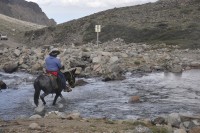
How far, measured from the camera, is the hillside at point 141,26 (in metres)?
52.8

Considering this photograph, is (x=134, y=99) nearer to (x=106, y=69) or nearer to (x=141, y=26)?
(x=106, y=69)

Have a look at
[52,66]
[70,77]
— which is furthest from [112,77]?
[52,66]

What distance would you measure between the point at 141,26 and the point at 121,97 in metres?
39.5

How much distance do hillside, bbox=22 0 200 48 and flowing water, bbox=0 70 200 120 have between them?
19.1 metres

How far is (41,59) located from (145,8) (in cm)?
3570

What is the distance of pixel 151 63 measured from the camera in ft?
108

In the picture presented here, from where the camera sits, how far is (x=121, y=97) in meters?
21.1

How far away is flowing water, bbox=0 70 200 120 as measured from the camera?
17422mm

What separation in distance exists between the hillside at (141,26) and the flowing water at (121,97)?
19.1 metres

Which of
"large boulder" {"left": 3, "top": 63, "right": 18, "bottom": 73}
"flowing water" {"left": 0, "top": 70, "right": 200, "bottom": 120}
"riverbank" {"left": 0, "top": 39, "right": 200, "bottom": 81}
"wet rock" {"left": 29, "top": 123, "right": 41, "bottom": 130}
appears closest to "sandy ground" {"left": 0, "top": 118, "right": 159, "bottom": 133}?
"wet rock" {"left": 29, "top": 123, "right": 41, "bottom": 130}

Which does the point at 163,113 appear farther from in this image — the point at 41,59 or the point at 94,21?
the point at 94,21

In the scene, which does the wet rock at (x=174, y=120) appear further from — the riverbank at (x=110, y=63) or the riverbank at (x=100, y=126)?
the riverbank at (x=110, y=63)

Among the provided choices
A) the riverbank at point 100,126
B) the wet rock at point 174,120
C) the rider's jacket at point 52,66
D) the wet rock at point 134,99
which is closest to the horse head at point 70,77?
the rider's jacket at point 52,66

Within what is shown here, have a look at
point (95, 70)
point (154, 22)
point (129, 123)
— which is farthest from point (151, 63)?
point (154, 22)
